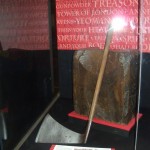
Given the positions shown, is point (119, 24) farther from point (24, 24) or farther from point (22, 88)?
point (22, 88)

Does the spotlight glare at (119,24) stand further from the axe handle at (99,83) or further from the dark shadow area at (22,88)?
the dark shadow area at (22,88)

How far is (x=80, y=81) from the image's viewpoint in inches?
48.4

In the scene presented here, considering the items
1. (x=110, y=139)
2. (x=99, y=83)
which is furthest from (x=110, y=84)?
(x=110, y=139)

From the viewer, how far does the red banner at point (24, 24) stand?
0.95 metres

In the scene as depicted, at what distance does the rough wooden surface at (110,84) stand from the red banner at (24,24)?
25cm

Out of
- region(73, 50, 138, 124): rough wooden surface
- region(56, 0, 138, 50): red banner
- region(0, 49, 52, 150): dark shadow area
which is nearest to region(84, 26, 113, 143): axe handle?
region(73, 50, 138, 124): rough wooden surface

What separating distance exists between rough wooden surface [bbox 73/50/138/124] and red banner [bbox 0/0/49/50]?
9.7 inches

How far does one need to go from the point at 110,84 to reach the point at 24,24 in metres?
0.46

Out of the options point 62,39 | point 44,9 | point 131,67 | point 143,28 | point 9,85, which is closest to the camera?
point 9,85

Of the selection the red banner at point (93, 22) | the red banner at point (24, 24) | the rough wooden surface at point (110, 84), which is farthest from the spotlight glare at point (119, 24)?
the red banner at point (24, 24)

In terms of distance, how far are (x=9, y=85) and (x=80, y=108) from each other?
415 mm

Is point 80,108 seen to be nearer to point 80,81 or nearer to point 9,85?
point 80,81

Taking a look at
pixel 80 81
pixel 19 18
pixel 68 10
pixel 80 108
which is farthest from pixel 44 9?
pixel 80 108

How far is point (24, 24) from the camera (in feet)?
3.75
